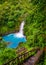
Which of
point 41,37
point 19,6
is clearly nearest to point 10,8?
point 19,6

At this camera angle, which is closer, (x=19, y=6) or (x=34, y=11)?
(x=34, y=11)

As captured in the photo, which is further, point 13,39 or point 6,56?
point 13,39

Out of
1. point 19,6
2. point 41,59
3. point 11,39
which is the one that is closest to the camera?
point 41,59

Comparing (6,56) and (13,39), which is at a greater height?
(13,39)

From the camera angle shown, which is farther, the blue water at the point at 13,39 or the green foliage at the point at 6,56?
→ the blue water at the point at 13,39

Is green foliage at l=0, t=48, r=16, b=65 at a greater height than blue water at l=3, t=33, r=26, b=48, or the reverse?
blue water at l=3, t=33, r=26, b=48

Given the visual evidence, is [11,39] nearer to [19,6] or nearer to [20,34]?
[20,34]

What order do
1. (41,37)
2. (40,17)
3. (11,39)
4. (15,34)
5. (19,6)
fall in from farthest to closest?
(19,6)
(15,34)
(11,39)
(41,37)
(40,17)

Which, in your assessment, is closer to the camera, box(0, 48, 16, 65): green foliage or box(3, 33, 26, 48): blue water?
box(0, 48, 16, 65): green foliage

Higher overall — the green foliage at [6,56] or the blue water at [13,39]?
the blue water at [13,39]

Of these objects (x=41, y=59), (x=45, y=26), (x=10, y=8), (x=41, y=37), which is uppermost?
(x=10, y=8)

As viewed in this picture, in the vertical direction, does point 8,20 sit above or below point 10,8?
below
